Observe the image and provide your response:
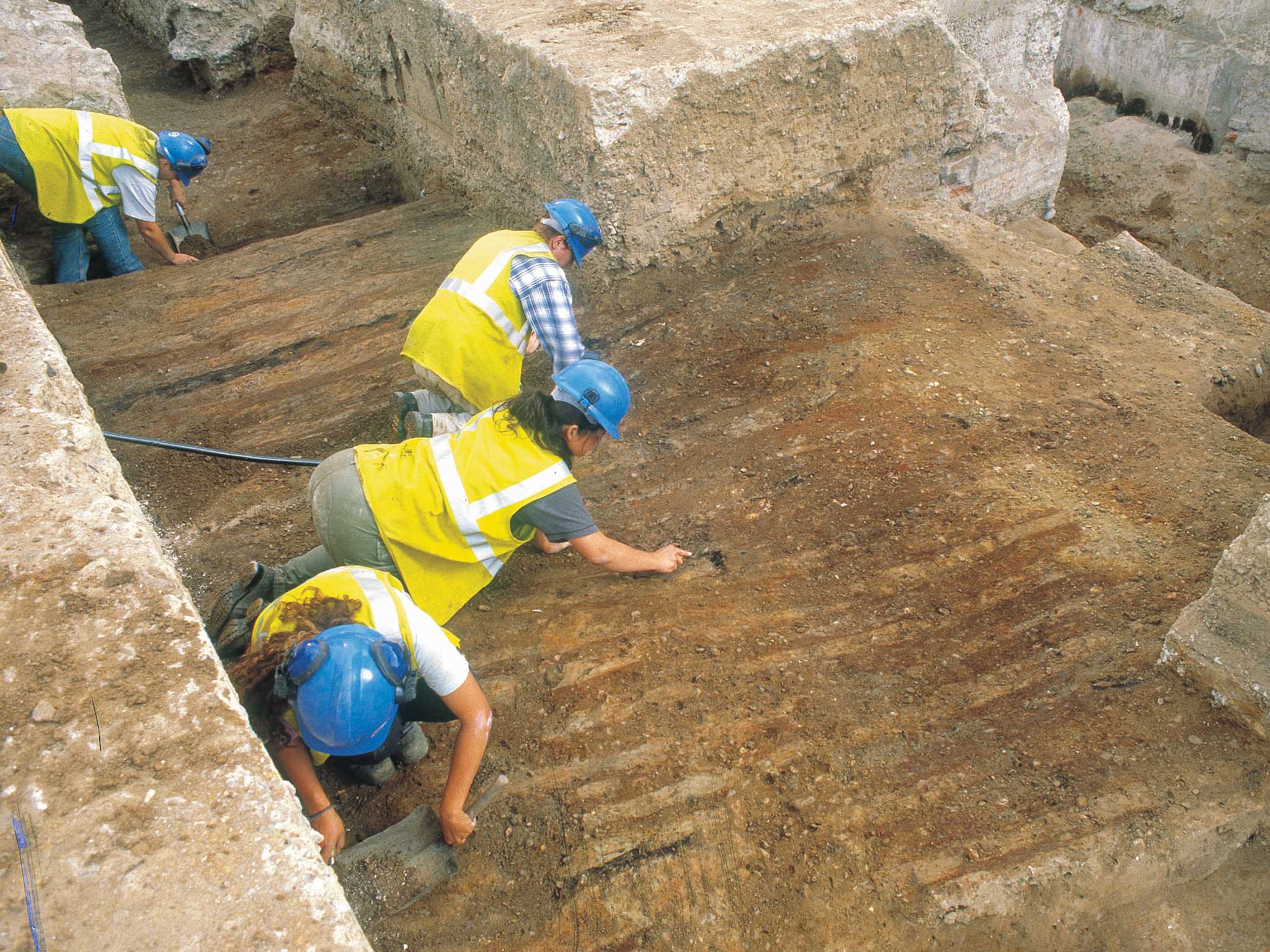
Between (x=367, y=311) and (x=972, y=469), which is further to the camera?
(x=367, y=311)

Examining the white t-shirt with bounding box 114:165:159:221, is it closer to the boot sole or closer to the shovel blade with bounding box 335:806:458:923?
the boot sole

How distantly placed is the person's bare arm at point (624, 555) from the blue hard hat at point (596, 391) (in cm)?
37

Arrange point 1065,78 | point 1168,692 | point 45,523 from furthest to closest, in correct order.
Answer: point 1065,78
point 1168,692
point 45,523

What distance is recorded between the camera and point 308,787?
2.42m

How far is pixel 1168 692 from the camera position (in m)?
2.71

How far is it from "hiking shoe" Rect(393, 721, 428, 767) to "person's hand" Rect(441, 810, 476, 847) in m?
0.31

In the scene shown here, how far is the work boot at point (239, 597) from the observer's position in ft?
9.24

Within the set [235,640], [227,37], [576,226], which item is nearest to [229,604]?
[235,640]

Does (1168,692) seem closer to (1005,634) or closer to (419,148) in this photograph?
(1005,634)

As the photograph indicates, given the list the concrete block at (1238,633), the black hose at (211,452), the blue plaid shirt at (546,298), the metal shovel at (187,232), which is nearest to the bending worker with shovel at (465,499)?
the blue plaid shirt at (546,298)

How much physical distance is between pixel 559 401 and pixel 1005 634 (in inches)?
64.9

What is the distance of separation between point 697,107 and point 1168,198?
6164 mm

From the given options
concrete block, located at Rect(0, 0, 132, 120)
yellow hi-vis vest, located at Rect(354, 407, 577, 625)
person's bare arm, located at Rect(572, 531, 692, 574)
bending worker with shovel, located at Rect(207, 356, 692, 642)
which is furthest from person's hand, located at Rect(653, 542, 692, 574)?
concrete block, located at Rect(0, 0, 132, 120)

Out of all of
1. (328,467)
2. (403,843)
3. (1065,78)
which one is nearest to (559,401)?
(328,467)
